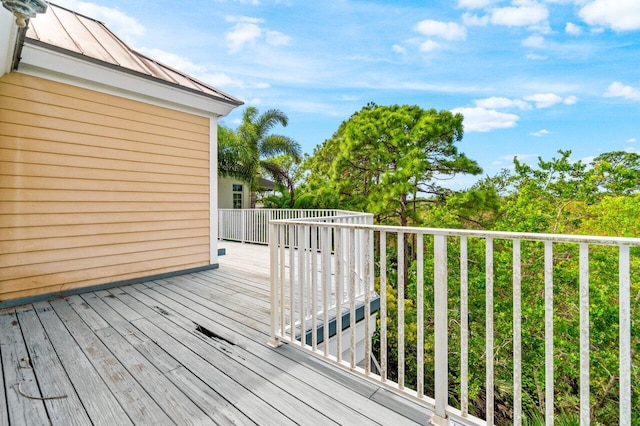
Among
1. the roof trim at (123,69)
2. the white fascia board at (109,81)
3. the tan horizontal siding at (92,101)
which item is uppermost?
the roof trim at (123,69)

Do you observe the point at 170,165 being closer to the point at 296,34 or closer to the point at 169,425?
the point at 169,425

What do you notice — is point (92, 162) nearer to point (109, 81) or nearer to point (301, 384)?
point (109, 81)

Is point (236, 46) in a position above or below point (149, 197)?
above

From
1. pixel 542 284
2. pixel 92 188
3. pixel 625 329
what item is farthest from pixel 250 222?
pixel 625 329

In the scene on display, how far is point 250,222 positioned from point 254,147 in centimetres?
409

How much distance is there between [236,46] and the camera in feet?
32.7

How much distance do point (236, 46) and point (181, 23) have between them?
13.9ft

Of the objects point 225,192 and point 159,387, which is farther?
point 225,192

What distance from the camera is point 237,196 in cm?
1420

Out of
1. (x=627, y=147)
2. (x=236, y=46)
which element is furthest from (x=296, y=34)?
(x=627, y=147)

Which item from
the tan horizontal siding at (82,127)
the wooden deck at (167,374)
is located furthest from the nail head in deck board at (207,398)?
the tan horizontal siding at (82,127)

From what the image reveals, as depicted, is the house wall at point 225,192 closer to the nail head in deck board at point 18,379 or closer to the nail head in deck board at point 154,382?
the nail head in deck board at point 18,379

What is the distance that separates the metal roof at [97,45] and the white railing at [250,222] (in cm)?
375

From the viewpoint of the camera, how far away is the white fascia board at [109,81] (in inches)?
128
